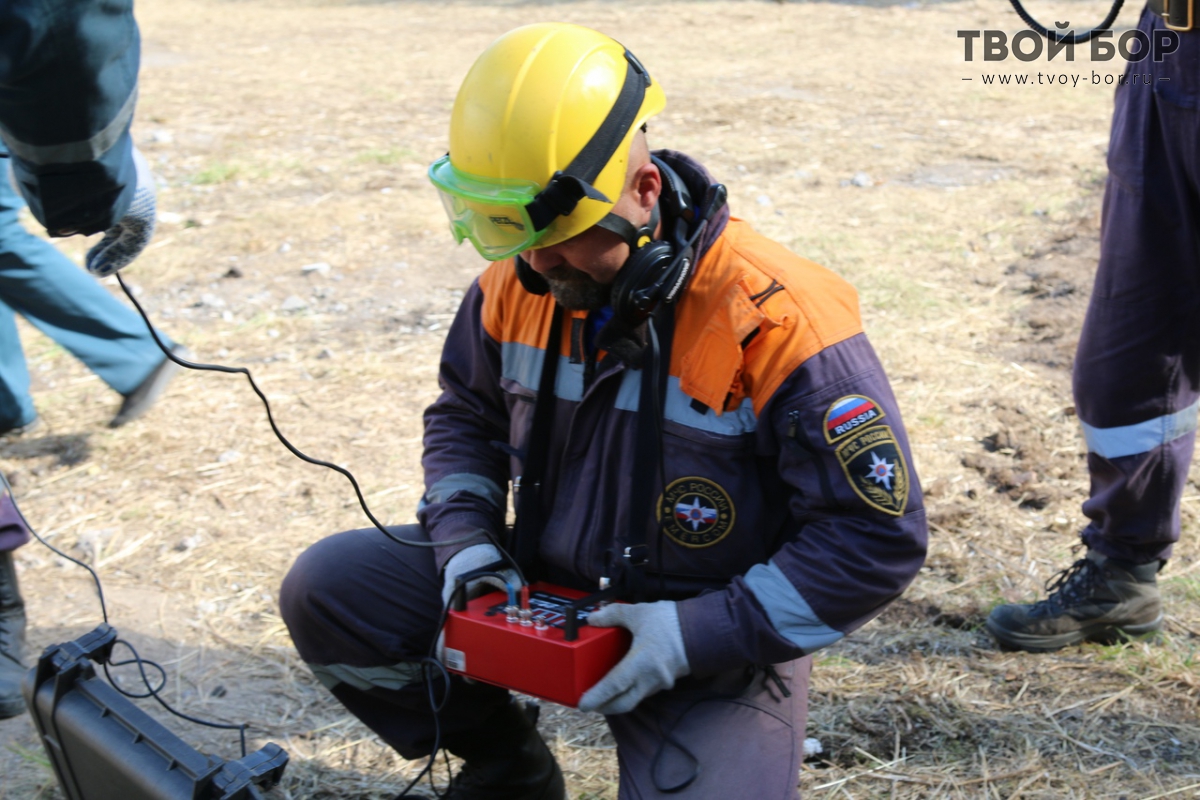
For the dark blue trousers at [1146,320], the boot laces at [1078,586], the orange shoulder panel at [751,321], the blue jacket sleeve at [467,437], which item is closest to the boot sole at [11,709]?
the blue jacket sleeve at [467,437]

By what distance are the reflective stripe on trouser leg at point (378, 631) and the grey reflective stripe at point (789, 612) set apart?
0.82 m

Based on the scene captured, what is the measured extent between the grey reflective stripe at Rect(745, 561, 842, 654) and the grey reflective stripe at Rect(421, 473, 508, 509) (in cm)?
77

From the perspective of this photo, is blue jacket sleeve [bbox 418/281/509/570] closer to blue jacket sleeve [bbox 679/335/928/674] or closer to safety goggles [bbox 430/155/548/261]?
safety goggles [bbox 430/155/548/261]

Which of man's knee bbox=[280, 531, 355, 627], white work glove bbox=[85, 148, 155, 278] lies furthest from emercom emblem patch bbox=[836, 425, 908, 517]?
white work glove bbox=[85, 148, 155, 278]

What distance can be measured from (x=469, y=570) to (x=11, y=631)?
6.02 ft

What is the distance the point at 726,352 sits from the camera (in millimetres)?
2375

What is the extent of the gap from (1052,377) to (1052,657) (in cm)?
205

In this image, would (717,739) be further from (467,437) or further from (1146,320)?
(1146,320)

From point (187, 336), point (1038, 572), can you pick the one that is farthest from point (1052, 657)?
point (187, 336)

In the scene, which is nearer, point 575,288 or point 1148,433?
point 575,288

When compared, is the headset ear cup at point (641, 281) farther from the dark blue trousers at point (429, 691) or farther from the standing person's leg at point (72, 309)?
the standing person's leg at point (72, 309)

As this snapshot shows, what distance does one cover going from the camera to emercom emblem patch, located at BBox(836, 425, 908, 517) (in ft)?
7.45

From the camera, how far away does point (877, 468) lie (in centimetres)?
228

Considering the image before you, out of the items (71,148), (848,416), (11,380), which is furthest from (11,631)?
(848,416)
